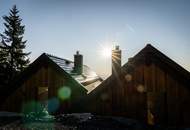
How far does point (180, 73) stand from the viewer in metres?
18.0

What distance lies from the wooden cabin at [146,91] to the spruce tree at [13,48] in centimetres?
2275

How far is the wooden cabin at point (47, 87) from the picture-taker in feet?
71.7

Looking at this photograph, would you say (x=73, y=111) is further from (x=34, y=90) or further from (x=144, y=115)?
(x=144, y=115)

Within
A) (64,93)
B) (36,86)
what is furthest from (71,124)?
(36,86)

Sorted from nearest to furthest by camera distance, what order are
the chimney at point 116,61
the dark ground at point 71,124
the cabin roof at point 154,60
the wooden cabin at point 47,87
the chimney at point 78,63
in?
the dark ground at point 71,124, the cabin roof at point 154,60, the chimney at point 116,61, the wooden cabin at point 47,87, the chimney at point 78,63

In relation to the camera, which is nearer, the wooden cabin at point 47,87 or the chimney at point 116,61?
the chimney at point 116,61

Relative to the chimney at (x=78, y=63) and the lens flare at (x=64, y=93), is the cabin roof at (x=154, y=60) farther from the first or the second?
the chimney at (x=78, y=63)

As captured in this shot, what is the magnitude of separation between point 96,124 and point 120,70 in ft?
17.9

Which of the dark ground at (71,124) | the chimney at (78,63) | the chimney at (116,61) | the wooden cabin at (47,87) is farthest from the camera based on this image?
the chimney at (78,63)

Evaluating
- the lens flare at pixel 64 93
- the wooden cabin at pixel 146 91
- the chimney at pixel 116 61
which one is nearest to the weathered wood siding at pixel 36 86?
the lens flare at pixel 64 93

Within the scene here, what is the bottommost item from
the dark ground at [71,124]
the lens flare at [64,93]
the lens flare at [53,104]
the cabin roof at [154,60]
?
the dark ground at [71,124]

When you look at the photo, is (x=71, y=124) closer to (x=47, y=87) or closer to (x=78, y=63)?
(x=47, y=87)

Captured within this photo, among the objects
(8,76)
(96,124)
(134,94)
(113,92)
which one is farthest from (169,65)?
(8,76)

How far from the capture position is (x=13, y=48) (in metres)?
40.2
